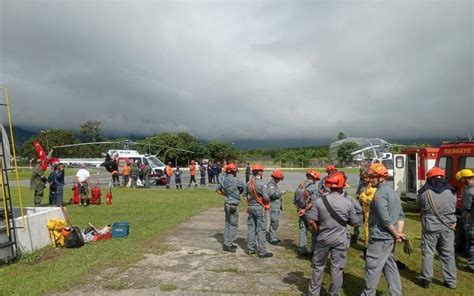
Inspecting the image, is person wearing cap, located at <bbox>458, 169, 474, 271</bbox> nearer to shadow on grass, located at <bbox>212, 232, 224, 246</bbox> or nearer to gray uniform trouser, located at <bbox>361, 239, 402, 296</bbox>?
gray uniform trouser, located at <bbox>361, 239, 402, 296</bbox>

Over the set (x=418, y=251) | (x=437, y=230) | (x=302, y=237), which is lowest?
(x=418, y=251)

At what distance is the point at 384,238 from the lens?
5559mm

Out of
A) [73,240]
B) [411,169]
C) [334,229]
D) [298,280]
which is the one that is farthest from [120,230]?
[411,169]

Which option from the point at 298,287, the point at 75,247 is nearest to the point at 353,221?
the point at 298,287

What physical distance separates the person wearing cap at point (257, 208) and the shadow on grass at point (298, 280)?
1.26m

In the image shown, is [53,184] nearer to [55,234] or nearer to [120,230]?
[120,230]

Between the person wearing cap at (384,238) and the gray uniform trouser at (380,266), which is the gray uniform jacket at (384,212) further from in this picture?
the gray uniform trouser at (380,266)

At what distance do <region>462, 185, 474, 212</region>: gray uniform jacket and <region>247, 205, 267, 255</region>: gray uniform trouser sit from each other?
406 cm

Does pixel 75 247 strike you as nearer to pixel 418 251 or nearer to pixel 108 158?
pixel 418 251

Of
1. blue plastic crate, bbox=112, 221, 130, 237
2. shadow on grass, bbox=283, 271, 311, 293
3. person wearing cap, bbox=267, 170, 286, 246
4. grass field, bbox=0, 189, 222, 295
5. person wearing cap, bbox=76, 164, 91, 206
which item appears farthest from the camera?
person wearing cap, bbox=76, 164, 91, 206

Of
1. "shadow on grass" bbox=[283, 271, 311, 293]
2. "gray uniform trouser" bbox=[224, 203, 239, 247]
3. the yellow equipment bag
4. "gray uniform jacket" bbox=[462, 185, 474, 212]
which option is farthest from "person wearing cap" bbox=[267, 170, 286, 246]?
the yellow equipment bag

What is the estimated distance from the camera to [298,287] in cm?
673

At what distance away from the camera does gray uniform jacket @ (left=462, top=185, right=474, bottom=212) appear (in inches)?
302

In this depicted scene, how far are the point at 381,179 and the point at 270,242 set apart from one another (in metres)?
5.01
